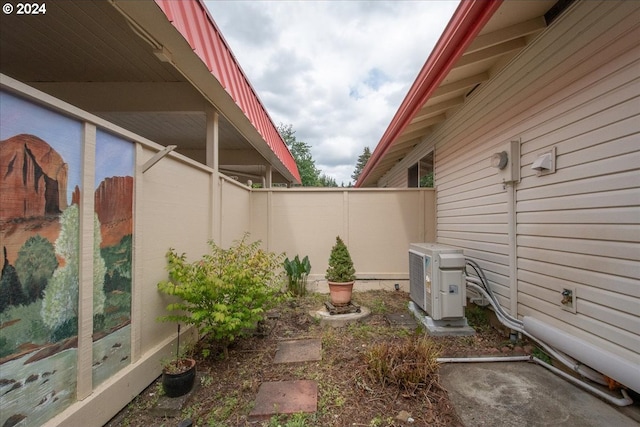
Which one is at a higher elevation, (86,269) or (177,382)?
(86,269)

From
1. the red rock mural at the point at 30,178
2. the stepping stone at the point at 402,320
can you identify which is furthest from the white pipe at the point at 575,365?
the red rock mural at the point at 30,178

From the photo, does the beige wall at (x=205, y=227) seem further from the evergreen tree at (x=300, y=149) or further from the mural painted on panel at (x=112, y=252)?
the evergreen tree at (x=300, y=149)

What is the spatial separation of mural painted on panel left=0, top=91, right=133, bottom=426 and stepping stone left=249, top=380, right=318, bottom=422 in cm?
110

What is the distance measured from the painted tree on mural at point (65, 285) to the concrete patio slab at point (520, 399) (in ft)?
8.41

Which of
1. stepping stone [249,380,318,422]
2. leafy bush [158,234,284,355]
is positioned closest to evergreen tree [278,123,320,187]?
leafy bush [158,234,284,355]

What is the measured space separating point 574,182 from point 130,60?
4.28 meters

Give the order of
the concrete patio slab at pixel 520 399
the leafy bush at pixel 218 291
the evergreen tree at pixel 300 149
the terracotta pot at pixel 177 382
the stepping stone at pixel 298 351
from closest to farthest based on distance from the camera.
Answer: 1. the concrete patio slab at pixel 520 399
2. the terracotta pot at pixel 177 382
3. the leafy bush at pixel 218 291
4. the stepping stone at pixel 298 351
5. the evergreen tree at pixel 300 149

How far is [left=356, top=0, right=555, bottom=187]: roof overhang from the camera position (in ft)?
7.14

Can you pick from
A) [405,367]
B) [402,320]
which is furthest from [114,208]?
[402,320]

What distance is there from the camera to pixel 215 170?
354 cm

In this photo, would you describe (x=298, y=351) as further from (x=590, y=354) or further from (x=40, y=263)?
(x=590, y=354)

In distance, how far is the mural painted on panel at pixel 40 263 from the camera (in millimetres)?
1330

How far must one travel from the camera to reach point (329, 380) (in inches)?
92.4

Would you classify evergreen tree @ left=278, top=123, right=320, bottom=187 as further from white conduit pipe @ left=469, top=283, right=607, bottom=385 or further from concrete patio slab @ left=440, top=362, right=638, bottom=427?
concrete patio slab @ left=440, top=362, right=638, bottom=427
